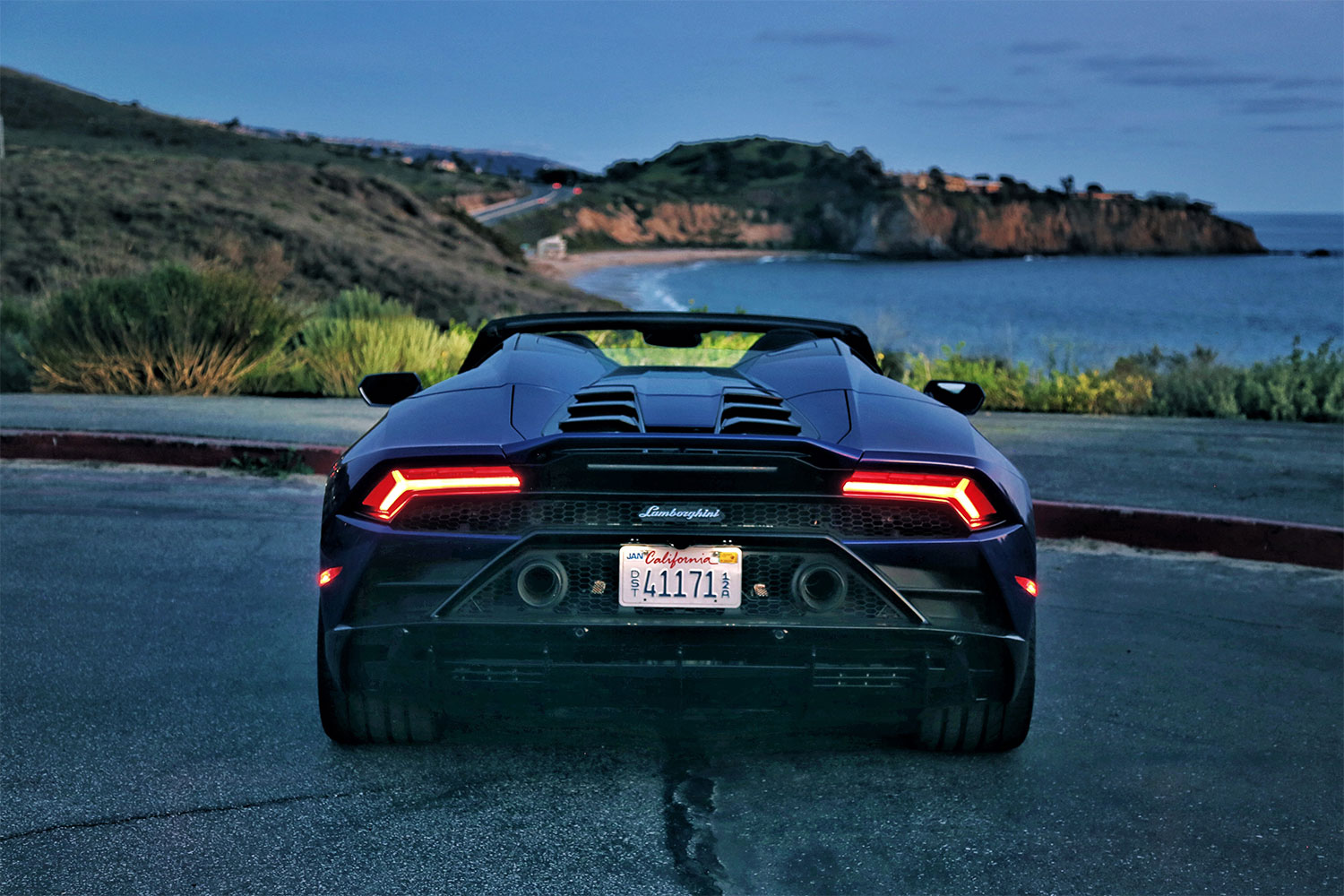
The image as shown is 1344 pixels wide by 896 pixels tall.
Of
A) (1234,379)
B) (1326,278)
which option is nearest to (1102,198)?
(1326,278)

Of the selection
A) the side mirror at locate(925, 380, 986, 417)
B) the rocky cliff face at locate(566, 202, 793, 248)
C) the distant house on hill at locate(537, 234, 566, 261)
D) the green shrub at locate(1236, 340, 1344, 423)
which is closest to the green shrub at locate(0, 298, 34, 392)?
the side mirror at locate(925, 380, 986, 417)

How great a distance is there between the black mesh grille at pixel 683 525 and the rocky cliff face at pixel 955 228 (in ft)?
473

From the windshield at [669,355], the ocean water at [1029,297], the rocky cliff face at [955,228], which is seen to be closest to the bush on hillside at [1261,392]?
the ocean water at [1029,297]

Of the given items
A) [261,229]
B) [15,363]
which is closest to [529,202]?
[261,229]

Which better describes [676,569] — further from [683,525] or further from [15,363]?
[15,363]

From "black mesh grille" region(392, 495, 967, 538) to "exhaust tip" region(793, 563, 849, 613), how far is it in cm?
10

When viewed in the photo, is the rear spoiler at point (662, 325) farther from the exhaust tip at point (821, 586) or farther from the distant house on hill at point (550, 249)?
the distant house on hill at point (550, 249)

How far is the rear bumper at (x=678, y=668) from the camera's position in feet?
11.4

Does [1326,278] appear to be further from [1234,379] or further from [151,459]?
[151,459]

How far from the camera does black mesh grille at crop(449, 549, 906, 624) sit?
3490mm

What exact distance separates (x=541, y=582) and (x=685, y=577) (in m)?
0.37

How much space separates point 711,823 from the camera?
367cm

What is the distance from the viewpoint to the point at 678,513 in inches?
138

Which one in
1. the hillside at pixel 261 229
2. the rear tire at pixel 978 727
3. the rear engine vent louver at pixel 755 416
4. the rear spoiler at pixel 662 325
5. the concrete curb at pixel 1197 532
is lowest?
the rear tire at pixel 978 727
